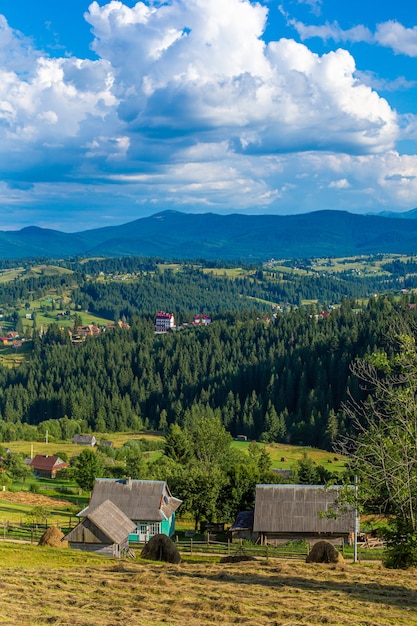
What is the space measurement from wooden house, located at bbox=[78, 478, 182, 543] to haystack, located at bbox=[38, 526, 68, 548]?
10.3 m

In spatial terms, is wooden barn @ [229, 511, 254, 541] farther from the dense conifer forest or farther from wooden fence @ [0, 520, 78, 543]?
the dense conifer forest

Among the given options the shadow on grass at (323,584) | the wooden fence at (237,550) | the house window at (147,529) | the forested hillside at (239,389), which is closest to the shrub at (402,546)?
the shadow on grass at (323,584)

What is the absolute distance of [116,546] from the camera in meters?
45.7

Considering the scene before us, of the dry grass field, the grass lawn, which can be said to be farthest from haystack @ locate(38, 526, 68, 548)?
the grass lawn

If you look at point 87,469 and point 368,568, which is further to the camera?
point 87,469

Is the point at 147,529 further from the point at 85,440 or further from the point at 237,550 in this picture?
the point at 85,440

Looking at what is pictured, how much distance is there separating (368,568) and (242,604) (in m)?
11.1

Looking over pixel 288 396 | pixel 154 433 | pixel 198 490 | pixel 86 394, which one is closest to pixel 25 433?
pixel 154 433

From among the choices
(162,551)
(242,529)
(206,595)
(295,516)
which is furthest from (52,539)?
(206,595)

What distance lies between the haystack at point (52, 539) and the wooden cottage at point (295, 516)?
15919 millimetres

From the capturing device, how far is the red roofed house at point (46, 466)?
9869 cm

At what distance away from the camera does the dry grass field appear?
2111 centimetres

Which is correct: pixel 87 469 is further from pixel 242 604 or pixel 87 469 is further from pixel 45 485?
pixel 242 604

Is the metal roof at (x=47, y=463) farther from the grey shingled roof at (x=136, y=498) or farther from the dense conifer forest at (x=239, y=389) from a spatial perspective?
the grey shingled roof at (x=136, y=498)
